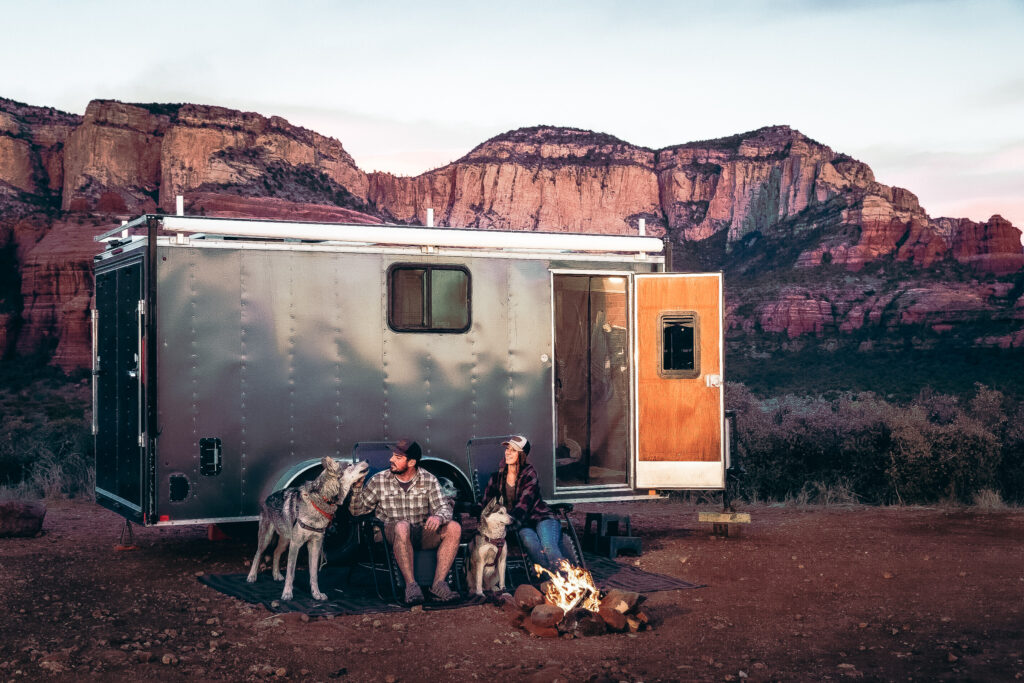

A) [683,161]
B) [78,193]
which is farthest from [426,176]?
[78,193]

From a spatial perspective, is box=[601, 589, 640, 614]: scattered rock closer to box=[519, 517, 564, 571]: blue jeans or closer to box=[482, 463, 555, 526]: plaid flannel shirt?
box=[519, 517, 564, 571]: blue jeans

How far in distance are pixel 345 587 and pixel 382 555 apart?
1.47ft

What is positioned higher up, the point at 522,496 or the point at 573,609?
the point at 522,496

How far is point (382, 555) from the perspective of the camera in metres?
7.87

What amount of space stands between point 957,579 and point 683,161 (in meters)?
79.1

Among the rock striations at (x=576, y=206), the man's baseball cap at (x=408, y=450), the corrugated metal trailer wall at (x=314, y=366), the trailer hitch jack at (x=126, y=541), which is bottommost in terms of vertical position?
the trailer hitch jack at (x=126, y=541)

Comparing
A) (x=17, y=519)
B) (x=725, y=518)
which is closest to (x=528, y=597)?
(x=725, y=518)

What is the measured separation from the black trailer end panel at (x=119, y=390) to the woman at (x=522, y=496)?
8.77 feet

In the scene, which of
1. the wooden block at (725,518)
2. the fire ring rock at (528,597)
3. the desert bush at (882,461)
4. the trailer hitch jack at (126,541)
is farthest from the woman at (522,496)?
the desert bush at (882,461)

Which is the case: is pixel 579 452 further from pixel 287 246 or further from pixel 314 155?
pixel 314 155

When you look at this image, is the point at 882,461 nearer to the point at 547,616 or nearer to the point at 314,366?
the point at 314,366

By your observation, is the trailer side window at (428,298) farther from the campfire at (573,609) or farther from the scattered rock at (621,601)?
the scattered rock at (621,601)

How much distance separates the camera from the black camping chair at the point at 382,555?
7.15 m

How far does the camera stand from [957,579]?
7766 millimetres
